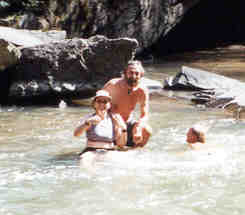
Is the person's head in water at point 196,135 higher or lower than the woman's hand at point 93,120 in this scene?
lower

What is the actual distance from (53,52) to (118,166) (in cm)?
397

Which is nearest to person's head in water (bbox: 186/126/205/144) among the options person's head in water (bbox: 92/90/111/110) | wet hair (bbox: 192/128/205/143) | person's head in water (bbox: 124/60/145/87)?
wet hair (bbox: 192/128/205/143)

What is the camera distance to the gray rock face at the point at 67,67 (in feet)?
27.1

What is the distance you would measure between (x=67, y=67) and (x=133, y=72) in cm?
333

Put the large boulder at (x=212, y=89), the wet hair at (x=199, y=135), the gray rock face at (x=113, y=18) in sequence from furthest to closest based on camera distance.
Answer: the gray rock face at (x=113, y=18)
the large boulder at (x=212, y=89)
the wet hair at (x=199, y=135)

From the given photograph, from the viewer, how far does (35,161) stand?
5062mm

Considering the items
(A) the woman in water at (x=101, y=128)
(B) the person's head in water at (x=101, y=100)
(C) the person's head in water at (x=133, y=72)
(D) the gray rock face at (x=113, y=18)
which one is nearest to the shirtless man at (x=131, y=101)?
(C) the person's head in water at (x=133, y=72)

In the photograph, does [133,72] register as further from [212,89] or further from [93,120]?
[212,89]

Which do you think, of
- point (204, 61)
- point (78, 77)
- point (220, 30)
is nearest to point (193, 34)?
point (220, 30)

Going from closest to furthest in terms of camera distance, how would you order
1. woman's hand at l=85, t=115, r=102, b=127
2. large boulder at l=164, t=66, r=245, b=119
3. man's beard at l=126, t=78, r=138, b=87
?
woman's hand at l=85, t=115, r=102, b=127
man's beard at l=126, t=78, r=138, b=87
large boulder at l=164, t=66, r=245, b=119

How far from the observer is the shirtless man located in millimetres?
5332

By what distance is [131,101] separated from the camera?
559 cm

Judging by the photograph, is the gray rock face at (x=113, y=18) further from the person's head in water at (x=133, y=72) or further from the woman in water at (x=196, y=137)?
the woman in water at (x=196, y=137)

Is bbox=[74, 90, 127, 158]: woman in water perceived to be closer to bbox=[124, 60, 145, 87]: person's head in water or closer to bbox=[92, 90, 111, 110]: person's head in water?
bbox=[92, 90, 111, 110]: person's head in water
